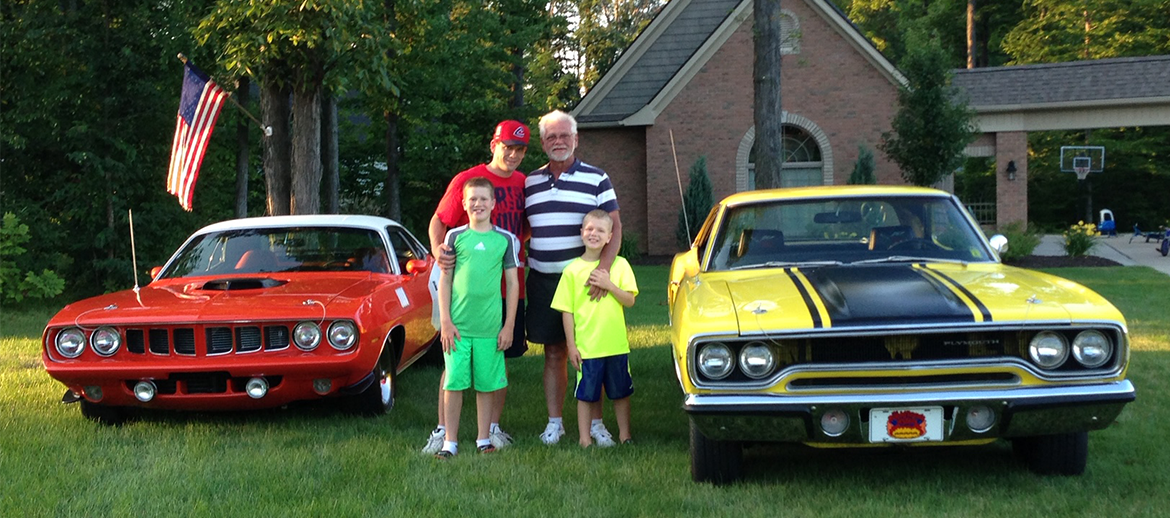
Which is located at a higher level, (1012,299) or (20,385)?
(1012,299)

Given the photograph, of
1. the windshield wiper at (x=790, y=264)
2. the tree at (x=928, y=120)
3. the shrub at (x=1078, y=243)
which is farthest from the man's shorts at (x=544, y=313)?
the shrub at (x=1078, y=243)

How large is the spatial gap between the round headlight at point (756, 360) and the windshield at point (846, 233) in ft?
3.91

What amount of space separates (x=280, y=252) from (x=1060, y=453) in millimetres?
5213

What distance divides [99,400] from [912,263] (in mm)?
4676

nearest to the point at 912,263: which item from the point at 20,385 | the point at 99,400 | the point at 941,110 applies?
the point at 99,400

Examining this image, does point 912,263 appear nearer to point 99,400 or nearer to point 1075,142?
point 99,400

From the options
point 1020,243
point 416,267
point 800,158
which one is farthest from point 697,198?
point 416,267

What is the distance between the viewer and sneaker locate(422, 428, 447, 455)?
549cm

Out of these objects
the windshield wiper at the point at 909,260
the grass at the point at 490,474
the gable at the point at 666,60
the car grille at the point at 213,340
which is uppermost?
the gable at the point at 666,60

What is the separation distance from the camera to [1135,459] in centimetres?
521

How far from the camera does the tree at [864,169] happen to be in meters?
22.1

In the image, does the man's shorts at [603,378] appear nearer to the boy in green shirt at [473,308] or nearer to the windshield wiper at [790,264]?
the boy in green shirt at [473,308]

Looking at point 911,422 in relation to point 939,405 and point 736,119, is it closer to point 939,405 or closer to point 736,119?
point 939,405

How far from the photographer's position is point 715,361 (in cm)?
443
